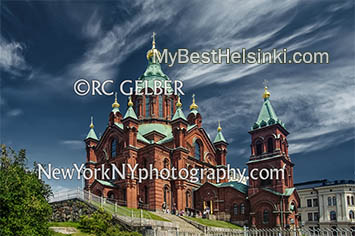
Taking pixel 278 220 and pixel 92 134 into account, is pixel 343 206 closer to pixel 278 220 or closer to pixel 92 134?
pixel 278 220

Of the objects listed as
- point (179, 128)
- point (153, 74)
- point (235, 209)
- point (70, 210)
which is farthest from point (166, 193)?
point (153, 74)

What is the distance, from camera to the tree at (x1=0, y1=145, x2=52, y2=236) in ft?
62.1

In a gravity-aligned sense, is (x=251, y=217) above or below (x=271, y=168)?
below

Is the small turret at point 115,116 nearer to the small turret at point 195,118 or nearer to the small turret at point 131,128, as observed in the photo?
the small turret at point 131,128

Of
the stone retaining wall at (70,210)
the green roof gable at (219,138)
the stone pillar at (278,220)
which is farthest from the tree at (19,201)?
the green roof gable at (219,138)

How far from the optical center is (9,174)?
1955 cm

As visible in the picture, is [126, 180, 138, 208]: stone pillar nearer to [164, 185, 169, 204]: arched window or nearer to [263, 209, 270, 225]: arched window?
[164, 185, 169, 204]: arched window

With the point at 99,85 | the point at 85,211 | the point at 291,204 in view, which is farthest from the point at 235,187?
the point at 99,85

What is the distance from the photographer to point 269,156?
1788 inches

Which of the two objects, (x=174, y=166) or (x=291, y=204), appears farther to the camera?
(x=174, y=166)

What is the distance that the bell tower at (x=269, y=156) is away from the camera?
1750 inches

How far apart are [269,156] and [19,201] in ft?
Answer: 105

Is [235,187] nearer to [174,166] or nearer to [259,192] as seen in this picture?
[259,192]

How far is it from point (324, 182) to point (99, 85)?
5726cm
